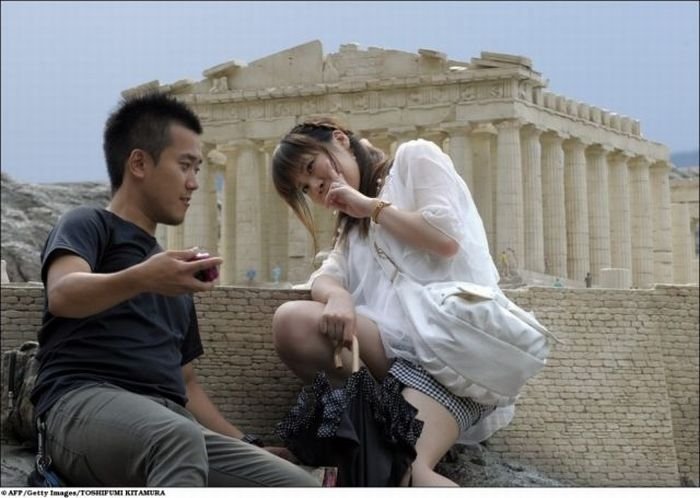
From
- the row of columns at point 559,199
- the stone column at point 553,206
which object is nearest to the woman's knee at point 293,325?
the row of columns at point 559,199

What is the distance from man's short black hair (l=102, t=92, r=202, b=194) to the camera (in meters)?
7.50

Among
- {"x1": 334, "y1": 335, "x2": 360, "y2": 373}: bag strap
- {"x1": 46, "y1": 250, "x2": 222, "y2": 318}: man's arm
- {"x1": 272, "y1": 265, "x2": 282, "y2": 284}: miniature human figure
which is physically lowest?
{"x1": 334, "y1": 335, "x2": 360, "y2": 373}: bag strap

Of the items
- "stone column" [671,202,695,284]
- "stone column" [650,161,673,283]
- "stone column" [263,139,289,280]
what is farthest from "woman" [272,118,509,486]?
"stone column" [671,202,695,284]

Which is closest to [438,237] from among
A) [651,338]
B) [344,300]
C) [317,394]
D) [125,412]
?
[344,300]

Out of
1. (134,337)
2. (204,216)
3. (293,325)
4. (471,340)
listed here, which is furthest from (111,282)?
(204,216)

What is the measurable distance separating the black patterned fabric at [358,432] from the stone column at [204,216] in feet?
128

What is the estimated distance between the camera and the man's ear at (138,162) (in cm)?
745

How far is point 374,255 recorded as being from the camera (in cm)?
952

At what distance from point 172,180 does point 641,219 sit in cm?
4311

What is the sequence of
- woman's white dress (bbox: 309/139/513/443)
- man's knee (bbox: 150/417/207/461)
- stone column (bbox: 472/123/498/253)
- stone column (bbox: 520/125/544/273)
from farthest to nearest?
stone column (bbox: 472/123/498/253) < stone column (bbox: 520/125/544/273) < woman's white dress (bbox: 309/139/513/443) < man's knee (bbox: 150/417/207/461)

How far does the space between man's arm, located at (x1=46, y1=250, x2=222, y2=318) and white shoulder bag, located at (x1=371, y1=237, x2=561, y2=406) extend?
2.70 meters

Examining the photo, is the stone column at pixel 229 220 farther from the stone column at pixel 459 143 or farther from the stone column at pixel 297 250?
the stone column at pixel 459 143

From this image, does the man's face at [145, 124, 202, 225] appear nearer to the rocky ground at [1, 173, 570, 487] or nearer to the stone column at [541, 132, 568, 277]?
the rocky ground at [1, 173, 570, 487]

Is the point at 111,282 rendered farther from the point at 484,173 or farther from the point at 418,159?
the point at 484,173
